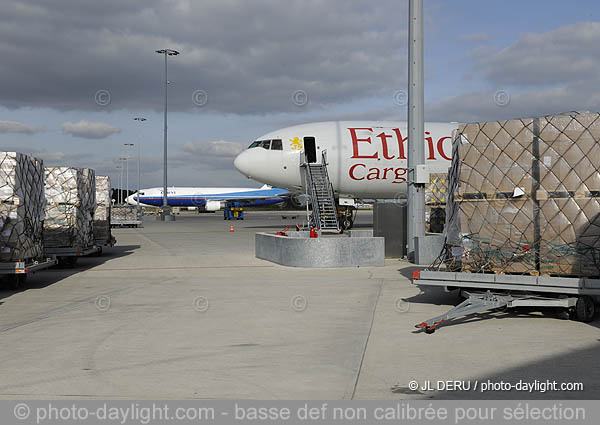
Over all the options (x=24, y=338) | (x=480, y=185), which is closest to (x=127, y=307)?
(x=24, y=338)

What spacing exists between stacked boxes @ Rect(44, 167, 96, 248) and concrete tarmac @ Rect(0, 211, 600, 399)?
4.03m

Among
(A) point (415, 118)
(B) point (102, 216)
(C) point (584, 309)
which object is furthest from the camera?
(B) point (102, 216)

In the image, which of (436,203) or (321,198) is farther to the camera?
(436,203)

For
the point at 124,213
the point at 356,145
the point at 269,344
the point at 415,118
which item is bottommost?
the point at 269,344

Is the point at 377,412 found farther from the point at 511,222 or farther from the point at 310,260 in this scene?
the point at 310,260

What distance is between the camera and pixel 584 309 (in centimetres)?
890

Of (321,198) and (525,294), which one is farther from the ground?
(321,198)

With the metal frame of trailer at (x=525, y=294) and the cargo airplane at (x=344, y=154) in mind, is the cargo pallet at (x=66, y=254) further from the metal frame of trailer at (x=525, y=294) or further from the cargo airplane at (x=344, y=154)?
the cargo airplane at (x=344, y=154)

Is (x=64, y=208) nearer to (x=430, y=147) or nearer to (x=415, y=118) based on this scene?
(x=415, y=118)

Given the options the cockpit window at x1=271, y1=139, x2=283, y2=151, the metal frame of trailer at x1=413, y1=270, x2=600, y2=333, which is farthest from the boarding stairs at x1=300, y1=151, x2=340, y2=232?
the metal frame of trailer at x1=413, y1=270, x2=600, y2=333

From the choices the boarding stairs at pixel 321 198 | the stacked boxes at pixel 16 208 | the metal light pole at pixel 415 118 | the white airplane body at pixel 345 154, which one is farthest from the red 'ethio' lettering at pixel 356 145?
the stacked boxes at pixel 16 208

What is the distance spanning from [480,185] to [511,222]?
0.83m

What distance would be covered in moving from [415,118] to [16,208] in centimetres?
1083

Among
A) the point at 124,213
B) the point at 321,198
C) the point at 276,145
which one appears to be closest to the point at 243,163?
the point at 276,145
